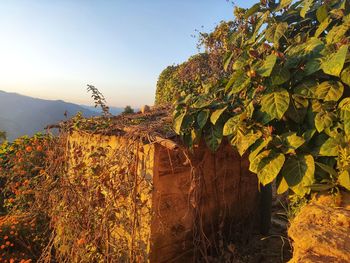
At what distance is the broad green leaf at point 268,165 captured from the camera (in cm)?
237

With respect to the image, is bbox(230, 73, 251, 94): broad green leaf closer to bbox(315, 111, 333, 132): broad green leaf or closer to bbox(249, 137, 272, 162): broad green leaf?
bbox(249, 137, 272, 162): broad green leaf

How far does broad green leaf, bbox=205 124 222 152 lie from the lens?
2910mm

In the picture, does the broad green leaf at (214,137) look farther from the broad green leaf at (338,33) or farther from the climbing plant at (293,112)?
the broad green leaf at (338,33)

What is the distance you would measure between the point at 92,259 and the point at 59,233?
29.8 inches

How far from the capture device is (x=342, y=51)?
217cm

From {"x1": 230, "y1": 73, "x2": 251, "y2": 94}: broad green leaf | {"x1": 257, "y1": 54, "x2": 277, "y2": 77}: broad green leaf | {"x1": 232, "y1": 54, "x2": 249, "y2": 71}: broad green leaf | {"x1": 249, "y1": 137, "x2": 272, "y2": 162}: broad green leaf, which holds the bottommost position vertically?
{"x1": 249, "y1": 137, "x2": 272, "y2": 162}: broad green leaf

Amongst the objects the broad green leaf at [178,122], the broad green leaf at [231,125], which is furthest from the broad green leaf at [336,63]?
the broad green leaf at [178,122]

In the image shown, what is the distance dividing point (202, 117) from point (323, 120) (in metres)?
1.15

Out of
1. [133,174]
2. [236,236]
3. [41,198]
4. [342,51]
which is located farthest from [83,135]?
[342,51]

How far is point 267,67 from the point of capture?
237 cm

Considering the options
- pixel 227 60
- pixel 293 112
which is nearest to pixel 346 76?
pixel 293 112

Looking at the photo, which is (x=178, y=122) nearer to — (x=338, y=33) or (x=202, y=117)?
(x=202, y=117)

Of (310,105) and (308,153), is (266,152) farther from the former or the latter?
(310,105)

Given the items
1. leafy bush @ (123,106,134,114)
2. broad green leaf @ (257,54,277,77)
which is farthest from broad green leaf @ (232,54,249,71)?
leafy bush @ (123,106,134,114)
